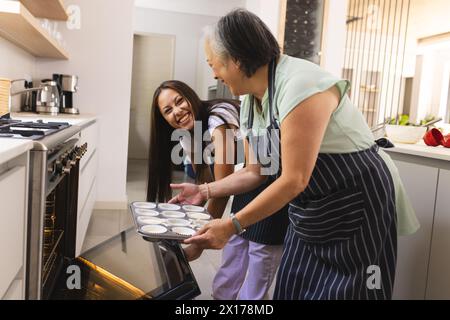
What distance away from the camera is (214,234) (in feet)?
3.32

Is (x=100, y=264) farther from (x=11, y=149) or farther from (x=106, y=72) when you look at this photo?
(x=106, y=72)

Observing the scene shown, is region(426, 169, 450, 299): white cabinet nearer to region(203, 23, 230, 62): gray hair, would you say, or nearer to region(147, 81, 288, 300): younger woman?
region(147, 81, 288, 300): younger woman

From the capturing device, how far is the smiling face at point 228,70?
42.0 inches

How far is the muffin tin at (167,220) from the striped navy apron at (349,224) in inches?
11.3

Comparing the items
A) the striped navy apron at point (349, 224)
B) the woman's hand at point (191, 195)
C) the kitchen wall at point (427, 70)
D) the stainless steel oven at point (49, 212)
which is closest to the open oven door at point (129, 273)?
the stainless steel oven at point (49, 212)

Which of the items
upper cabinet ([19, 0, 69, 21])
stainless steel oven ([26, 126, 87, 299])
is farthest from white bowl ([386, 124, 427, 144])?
upper cabinet ([19, 0, 69, 21])

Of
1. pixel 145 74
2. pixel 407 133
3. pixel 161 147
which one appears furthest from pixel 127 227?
pixel 145 74

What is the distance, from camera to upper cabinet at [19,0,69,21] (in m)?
3.04

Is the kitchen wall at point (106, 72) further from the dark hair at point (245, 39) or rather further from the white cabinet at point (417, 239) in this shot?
the dark hair at point (245, 39)

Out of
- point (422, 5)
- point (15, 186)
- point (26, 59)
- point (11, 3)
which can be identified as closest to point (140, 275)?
point (15, 186)

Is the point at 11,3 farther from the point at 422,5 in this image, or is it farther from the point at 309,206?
the point at 422,5

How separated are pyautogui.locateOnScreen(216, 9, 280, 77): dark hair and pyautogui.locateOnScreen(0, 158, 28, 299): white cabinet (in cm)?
56

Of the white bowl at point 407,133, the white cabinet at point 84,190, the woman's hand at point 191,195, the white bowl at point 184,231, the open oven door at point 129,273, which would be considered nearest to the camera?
the open oven door at point 129,273

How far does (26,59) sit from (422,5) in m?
5.93
